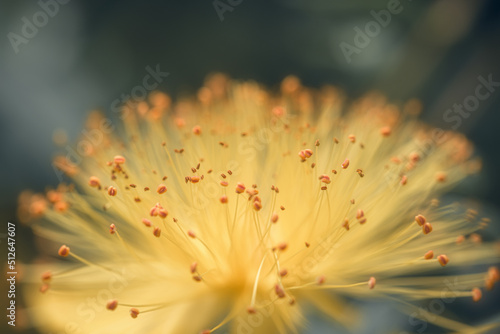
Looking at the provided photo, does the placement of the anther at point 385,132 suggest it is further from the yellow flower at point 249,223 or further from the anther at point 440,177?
the anther at point 440,177

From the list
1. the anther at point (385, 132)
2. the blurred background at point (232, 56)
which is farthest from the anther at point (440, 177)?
the blurred background at point (232, 56)

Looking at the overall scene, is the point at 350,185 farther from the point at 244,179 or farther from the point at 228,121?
the point at 228,121

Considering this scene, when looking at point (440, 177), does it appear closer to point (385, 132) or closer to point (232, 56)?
point (385, 132)

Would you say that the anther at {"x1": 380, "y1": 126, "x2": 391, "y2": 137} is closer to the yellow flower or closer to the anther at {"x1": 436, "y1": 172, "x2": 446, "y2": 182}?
the yellow flower

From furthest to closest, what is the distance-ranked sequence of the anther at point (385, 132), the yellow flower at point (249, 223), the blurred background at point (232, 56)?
the blurred background at point (232, 56) → the anther at point (385, 132) → the yellow flower at point (249, 223)

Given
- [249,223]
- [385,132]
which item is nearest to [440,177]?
[385,132]

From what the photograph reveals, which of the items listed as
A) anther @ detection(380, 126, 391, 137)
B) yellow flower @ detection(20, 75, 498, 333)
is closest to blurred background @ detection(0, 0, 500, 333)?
yellow flower @ detection(20, 75, 498, 333)
